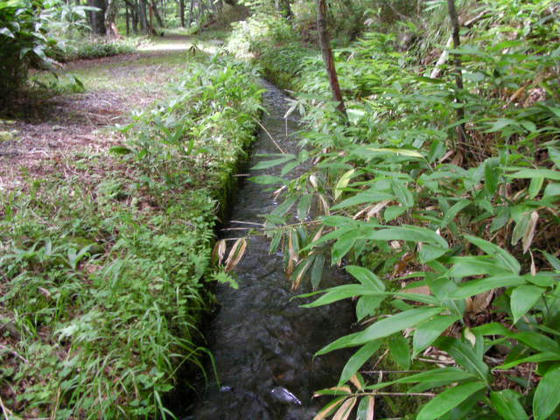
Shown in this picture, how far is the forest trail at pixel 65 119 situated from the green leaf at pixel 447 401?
298 centimetres

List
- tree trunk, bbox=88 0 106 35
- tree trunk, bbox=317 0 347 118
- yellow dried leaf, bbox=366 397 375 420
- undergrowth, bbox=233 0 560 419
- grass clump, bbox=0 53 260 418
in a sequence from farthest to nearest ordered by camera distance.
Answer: tree trunk, bbox=88 0 106 35
tree trunk, bbox=317 0 347 118
grass clump, bbox=0 53 260 418
yellow dried leaf, bbox=366 397 375 420
undergrowth, bbox=233 0 560 419

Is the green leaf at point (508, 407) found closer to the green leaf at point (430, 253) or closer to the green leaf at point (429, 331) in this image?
the green leaf at point (429, 331)

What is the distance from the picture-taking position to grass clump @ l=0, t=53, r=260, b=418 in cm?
150

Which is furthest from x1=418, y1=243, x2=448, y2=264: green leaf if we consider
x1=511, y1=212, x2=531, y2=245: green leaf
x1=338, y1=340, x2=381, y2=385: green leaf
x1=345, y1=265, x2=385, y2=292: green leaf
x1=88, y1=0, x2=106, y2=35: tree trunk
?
x1=88, y1=0, x2=106, y2=35: tree trunk

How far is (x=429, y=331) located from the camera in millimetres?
713

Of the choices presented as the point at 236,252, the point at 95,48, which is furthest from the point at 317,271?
the point at 95,48

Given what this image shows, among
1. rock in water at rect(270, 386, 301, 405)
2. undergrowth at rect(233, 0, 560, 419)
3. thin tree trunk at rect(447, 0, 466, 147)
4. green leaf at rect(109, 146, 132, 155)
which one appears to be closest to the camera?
undergrowth at rect(233, 0, 560, 419)

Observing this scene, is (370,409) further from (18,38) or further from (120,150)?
(18,38)

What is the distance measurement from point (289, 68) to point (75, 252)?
6.89 metres

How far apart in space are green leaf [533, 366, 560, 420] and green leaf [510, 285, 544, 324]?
4.1 inches

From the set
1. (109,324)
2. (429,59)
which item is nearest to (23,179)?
(109,324)

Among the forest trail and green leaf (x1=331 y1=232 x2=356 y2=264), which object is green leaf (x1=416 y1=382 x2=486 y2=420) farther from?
the forest trail

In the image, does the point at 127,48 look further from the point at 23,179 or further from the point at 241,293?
the point at 241,293

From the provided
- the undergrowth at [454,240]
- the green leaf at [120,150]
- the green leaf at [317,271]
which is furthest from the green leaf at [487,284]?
the green leaf at [120,150]
